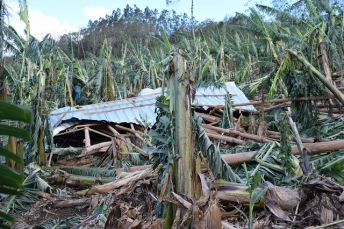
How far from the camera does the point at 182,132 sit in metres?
3.04

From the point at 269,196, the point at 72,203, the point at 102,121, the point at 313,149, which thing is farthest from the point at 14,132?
the point at 102,121

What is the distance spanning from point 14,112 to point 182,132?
2.55 m

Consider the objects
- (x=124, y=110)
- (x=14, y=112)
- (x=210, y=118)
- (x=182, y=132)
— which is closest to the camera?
(x=14, y=112)

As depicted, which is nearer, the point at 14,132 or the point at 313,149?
the point at 14,132

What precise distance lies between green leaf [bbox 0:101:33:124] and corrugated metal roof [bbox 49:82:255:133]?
8460mm

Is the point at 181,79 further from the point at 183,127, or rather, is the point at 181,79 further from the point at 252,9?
the point at 252,9

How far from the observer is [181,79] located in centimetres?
307

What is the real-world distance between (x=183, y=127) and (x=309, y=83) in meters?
5.52

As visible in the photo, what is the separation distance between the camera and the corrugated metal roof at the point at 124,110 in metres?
9.89

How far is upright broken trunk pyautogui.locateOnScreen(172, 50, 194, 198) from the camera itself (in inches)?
119

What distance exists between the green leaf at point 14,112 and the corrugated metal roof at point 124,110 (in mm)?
8460

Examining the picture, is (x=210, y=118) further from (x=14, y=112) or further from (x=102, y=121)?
(x=14, y=112)

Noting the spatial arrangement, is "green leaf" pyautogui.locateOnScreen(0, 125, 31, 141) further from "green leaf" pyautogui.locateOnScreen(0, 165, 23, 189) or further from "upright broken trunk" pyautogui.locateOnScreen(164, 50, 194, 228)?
"upright broken trunk" pyautogui.locateOnScreen(164, 50, 194, 228)

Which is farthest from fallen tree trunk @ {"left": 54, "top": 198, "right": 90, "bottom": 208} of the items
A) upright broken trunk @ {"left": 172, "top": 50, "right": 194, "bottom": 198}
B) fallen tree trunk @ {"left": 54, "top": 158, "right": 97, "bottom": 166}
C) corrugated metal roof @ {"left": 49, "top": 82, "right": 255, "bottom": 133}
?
corrugated metal roof @ {"left": 49, "top": 82, "right": 255, "bottom": 133}
